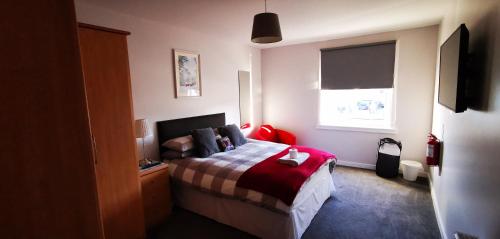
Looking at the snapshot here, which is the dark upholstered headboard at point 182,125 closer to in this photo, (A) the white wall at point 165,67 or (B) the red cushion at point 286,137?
(A) the white wall at point 165,67

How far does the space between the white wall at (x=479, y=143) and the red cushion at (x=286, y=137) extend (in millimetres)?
2682

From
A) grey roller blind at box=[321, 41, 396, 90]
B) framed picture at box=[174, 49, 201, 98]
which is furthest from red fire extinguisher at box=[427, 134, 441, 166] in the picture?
framed picture at box=[174, 49, 201, 98]

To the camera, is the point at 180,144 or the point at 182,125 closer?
the point at 180,144

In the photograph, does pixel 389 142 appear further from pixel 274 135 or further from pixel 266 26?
pixel 266 26

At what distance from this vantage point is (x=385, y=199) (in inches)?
123

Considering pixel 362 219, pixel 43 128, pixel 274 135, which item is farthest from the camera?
pixel 274 135

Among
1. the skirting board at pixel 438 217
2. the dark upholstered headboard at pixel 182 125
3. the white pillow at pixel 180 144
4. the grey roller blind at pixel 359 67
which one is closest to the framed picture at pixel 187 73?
the dark upholstered headboard at pixel 182 125

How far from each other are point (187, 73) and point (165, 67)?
375 millimetres

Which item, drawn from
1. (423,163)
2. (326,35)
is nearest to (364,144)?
(423,163)

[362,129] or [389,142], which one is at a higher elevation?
[362,129]

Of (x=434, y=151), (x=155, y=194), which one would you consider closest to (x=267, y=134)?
(x=155, y=194)

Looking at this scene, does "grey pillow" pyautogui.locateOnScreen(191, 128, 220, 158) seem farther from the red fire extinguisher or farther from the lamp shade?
the red fire extinguisher

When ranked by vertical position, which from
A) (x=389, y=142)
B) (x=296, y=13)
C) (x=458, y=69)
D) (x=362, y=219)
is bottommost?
(x=362, y=219)

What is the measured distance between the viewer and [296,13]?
280cm
